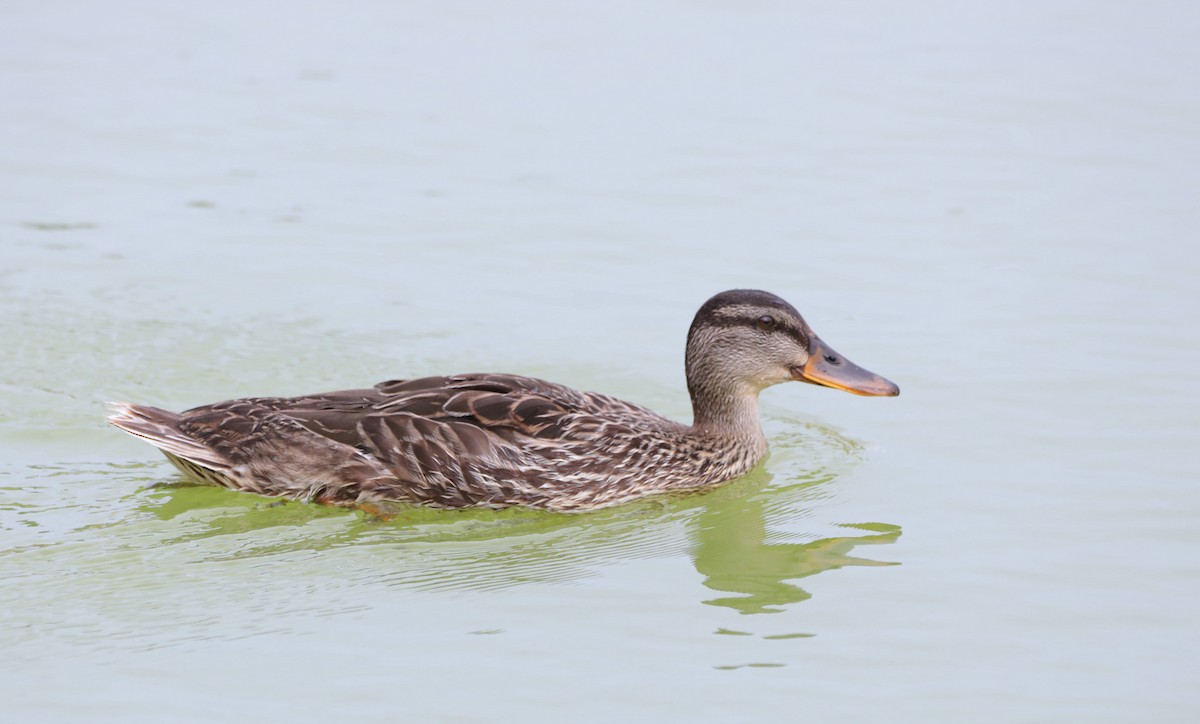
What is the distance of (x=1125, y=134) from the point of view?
15219 mm

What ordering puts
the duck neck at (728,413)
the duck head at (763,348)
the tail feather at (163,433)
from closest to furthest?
the tail feather at (163,433) → the duck head at (763,348) → the duck neck at (728,413)

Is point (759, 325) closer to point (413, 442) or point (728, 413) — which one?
point (728, 413)

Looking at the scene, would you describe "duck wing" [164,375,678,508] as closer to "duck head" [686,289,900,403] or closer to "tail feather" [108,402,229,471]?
"tail feather" [108,402,229,471]

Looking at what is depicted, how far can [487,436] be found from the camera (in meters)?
9.66

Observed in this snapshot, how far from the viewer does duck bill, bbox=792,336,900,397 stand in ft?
33.6

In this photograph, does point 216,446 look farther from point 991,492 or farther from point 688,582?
point 991,492

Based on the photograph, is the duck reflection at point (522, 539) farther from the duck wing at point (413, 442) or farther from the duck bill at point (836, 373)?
the duck bill at point (836, 373)

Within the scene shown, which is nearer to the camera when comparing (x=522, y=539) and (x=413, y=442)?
(x=522, y=539)

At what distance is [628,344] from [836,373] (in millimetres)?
1886

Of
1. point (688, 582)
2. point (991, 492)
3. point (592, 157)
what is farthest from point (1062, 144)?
point (688, 582)

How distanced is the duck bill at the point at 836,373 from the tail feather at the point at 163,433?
331 centimetres

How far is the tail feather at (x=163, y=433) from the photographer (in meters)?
9.45

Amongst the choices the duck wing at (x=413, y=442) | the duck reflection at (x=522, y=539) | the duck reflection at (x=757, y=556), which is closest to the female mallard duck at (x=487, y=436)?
the duck wing at (x=413, y=442)

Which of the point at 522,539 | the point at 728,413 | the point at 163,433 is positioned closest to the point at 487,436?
the point at 522,539
